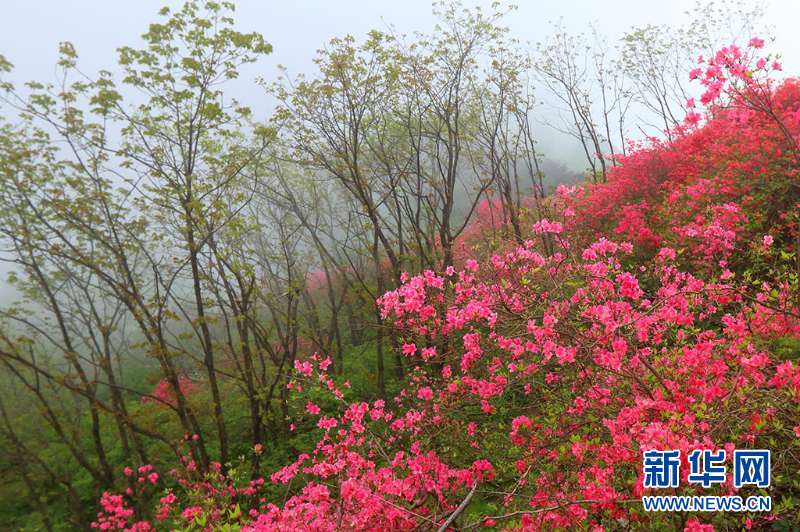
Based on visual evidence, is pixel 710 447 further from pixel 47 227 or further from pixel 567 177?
pixel 567 177

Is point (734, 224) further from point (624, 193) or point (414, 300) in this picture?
point (414, 300)

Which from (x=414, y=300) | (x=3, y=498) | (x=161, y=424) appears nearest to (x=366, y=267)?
(x=161, y=424)

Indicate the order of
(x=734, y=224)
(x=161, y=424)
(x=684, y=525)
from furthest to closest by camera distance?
(x=161, y=424) < (x=734, y=224) < (x=684, y=525)

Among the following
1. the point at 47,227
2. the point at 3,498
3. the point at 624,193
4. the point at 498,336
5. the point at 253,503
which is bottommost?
the point at 253,503

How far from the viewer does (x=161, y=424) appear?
44.9 ft

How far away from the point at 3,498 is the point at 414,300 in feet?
44.4

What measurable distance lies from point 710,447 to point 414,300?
119 inches

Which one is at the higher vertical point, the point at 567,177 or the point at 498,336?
the point at 567,177

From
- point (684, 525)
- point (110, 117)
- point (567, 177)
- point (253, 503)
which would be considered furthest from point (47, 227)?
point (567, 177)

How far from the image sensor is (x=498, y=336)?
4.92 m

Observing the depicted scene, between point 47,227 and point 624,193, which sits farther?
point 624,193

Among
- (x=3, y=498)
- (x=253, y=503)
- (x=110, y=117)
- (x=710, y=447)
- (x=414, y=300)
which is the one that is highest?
(x=110, y=117)

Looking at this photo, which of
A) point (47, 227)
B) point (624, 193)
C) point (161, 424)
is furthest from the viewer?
point (161, 424)

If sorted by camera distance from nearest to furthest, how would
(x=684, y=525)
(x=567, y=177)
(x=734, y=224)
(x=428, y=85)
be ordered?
(x=684, y=525) < (x=734, y=224) < (x=428, y=85) < (x=567, y=177)
